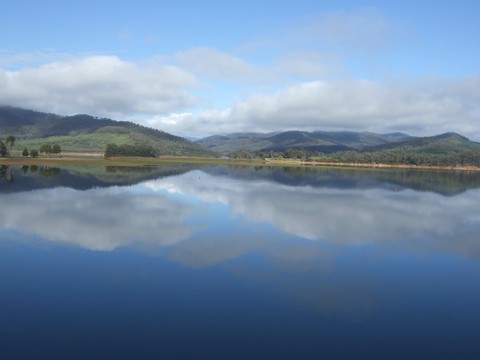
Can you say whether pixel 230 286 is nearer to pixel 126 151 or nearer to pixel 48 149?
pixel 48 149

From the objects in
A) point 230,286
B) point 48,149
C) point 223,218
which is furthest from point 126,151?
point 230,286

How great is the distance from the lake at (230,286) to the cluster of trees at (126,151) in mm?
101179

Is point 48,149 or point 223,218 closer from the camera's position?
point 223,218

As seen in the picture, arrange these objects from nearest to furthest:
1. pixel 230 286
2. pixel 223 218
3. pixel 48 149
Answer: pixel 230 286 → pixel 223 218 → pixel 48 149

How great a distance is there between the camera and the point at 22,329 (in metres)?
10.2

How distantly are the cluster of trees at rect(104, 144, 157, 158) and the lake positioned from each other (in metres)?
101

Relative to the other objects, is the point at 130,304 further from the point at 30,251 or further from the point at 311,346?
the point at 30,251

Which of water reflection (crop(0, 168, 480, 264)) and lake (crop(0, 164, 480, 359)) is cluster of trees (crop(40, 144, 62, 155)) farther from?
lake (crop(0, 164, 480, 359))

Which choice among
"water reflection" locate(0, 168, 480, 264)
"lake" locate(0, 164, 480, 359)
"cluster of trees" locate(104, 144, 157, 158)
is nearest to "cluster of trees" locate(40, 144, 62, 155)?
"cluster of trees" locate(104, 144, 157, 158)

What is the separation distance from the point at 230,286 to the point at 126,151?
416 feet

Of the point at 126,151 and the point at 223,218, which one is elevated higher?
the point at 126,151

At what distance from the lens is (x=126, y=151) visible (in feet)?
443

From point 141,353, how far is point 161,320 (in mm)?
1716

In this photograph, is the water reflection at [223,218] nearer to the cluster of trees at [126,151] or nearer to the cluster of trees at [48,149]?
the cluster of trees at [48,149]
